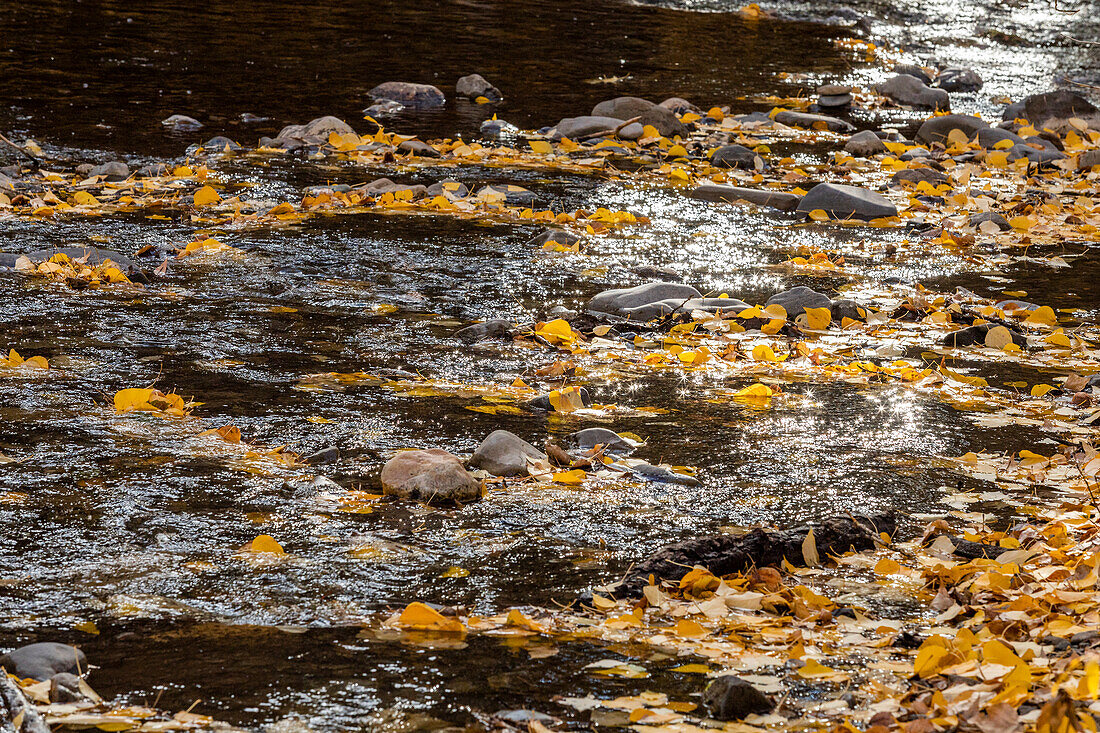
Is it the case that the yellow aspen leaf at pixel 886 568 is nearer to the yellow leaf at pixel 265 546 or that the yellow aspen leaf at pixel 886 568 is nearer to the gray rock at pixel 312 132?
the yellow leaf at pixel 265 546

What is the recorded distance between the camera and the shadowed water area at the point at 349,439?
2.46 m

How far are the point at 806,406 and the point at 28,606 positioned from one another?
271 centimetres

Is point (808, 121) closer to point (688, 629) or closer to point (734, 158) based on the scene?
point (734, 158)

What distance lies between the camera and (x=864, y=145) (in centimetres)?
941

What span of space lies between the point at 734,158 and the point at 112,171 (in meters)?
4.46

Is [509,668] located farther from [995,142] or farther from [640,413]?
[995,142]

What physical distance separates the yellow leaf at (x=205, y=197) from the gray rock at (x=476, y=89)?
4441 mm

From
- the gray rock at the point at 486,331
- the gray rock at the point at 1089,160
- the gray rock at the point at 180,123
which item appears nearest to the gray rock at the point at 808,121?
the gray rock at the point at 1089,160

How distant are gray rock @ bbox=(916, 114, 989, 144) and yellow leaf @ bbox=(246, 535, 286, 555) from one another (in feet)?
27.1

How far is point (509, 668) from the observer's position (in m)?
2.40

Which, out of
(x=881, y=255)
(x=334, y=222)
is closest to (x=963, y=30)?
(x=881, y=255)

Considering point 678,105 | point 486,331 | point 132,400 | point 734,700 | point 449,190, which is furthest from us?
point 678,105

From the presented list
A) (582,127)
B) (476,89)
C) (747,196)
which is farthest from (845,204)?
(476,89)

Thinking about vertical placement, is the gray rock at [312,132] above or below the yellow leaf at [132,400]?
above
